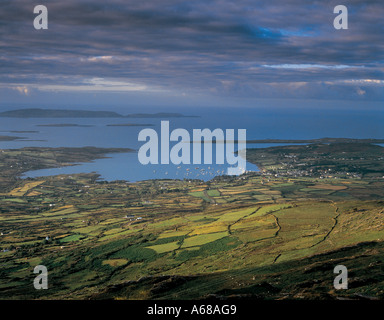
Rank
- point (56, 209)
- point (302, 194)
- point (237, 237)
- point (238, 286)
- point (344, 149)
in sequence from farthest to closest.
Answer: point (344, 149) → point (302, 194) → point (56, 209) → point (237, 237) → point (238, 286)

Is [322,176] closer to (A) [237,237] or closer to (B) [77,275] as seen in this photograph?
(A) [237,237]

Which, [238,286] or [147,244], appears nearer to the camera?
[238,286]
